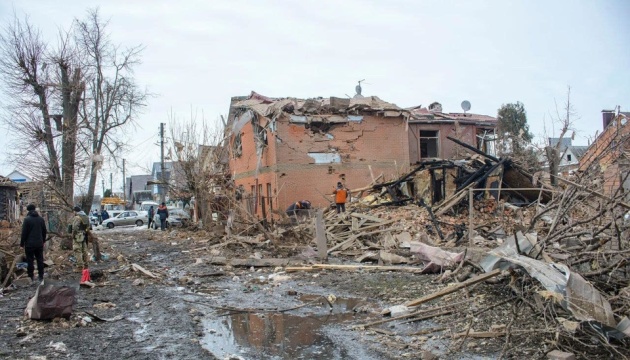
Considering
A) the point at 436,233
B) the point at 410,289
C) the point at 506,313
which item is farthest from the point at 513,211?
the point at 506,313

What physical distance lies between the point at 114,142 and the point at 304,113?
11.4 meters

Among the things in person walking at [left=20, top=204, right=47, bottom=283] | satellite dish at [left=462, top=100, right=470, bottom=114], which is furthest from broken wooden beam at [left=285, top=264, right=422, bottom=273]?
satellite dish at [left=462, top=100, right=470, bottom=114]

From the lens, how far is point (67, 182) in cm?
2028

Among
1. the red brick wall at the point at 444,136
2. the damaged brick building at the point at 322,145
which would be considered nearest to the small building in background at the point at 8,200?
the damaged brick building at the point at 322,145

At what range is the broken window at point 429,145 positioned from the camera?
2734cm

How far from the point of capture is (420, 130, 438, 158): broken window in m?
27.3

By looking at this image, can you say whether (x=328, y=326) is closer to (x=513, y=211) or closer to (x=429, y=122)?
(x=513, y=211)

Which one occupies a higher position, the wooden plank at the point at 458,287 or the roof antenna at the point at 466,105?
the roof antenna at the point at 466,105

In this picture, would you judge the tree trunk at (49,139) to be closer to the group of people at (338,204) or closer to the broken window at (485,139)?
the group of people at (338,204)

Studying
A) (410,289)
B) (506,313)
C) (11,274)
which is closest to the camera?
(506,313)

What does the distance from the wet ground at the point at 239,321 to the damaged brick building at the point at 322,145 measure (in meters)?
10.8

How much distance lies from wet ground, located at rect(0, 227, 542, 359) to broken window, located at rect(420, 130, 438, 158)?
679 inches

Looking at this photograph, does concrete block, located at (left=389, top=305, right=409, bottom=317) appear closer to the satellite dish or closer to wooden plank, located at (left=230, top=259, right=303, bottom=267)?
wooden plank, located at (left=230, top=259, right=303, bottom=267)

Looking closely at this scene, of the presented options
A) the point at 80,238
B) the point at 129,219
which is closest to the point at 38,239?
the point at 80,238
